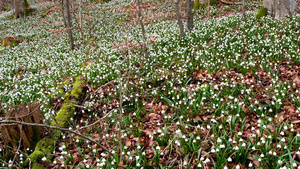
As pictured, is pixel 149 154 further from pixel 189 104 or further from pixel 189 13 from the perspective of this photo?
pixel 189 13

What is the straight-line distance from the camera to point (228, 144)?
108 inches

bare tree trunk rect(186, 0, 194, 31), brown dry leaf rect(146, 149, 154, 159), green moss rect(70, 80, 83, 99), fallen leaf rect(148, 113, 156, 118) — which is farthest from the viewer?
bare tree trunk rect(186, 0, 194, 31)

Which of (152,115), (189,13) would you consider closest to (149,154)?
(152,115)

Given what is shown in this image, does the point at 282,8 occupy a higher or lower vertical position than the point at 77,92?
higher

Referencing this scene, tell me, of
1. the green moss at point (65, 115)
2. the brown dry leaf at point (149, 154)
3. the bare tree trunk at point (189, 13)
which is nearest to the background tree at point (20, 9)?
the bare tree trunk at point (189, 13)

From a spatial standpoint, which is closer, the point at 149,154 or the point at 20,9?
the point at 149,154

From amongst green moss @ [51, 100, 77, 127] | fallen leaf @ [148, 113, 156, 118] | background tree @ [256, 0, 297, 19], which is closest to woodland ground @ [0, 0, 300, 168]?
fallen leaf @ [148, 113, 156, 118]

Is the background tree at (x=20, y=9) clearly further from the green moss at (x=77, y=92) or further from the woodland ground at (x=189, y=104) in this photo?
the green moss at (x=77, y=92)

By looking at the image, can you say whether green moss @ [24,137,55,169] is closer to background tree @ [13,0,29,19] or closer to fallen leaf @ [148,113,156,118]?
fallen leaf @ [148,113,156,118]

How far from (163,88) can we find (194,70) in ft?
4.14

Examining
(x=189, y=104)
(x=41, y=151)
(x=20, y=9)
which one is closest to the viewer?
(x=41, y=151)

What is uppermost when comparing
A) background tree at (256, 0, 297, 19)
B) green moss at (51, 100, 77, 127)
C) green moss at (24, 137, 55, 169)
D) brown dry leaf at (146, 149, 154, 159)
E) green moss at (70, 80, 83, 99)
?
background tree at (256, 0, 297, 19)

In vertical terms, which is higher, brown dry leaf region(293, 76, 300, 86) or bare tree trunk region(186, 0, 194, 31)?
bare tree trunk region(186, 0, 194, 31)

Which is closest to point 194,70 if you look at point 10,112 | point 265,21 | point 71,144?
point 71,144
